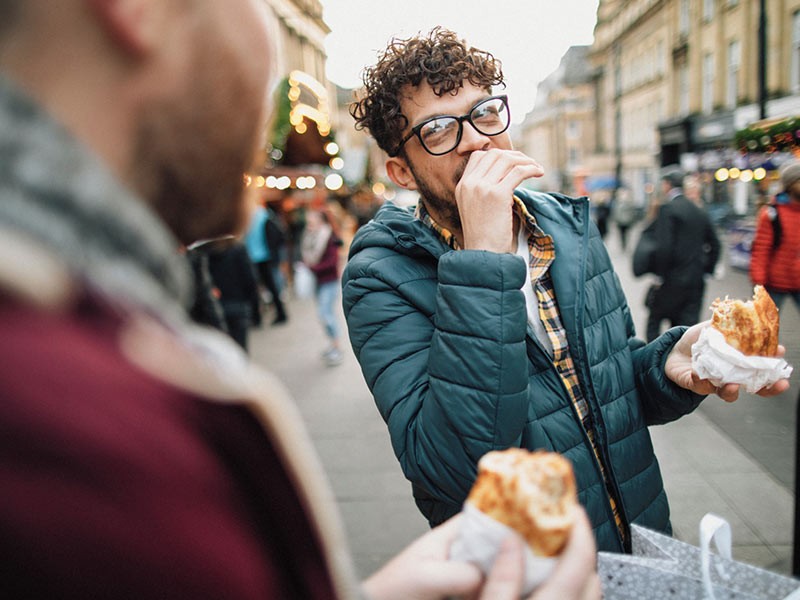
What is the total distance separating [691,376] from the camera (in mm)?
1535

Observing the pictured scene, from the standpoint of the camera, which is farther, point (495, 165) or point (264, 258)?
point (264, 258)

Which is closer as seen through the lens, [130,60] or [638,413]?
[130,60]

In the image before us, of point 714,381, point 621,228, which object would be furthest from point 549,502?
point 621,228

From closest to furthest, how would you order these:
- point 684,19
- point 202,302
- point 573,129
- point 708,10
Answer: point 202,302, point 708,10, point 684,19, point 573,129

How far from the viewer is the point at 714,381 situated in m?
1.46

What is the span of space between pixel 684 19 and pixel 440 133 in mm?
26005

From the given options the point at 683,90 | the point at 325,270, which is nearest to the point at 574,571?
the point at 325,270

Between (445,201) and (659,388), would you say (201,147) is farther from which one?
(659,388)

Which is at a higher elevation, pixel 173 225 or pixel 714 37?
Result: pixel 714 37

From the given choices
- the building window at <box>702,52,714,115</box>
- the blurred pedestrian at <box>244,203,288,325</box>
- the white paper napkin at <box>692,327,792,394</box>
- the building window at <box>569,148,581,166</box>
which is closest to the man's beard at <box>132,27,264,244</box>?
the white paper napkin at <box>692,327,792,394</box>

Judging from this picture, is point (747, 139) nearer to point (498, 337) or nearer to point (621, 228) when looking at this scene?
point (498, 337)

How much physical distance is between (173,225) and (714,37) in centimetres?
2359

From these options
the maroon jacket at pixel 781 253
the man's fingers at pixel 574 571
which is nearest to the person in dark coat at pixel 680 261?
the maroon jacket at pixel 781 253

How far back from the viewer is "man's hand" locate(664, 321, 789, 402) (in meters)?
1.50
